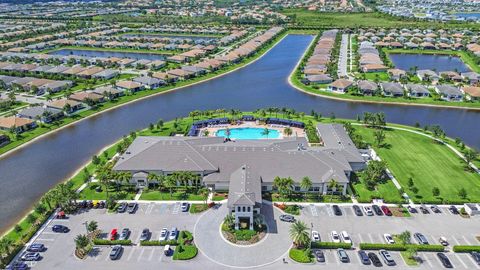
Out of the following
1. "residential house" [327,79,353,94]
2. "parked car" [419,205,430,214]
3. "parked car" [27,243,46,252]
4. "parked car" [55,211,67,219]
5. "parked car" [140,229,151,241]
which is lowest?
"parked car" [419,205,430,214]

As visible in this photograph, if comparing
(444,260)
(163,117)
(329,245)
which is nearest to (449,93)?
(444,260)

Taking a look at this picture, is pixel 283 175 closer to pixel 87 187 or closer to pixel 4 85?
pixel 87 187

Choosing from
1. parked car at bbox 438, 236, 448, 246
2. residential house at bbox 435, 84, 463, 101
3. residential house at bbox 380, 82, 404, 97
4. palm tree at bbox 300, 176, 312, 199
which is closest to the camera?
parked car at bbox 438, 236, 448, 246

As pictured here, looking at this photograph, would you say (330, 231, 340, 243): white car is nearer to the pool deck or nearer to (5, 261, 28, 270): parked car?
the pool deck

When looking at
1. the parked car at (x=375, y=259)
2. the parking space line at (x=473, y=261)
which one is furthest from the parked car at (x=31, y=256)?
the parking space line at (x=473, y=261)

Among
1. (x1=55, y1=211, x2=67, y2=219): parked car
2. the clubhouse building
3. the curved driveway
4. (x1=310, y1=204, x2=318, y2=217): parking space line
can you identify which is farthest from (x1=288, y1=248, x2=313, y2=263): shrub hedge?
(x1=55, y1=211, x2=67, y2=219): parked car

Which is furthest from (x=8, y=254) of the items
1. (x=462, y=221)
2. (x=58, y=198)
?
(x=462, y=221)
